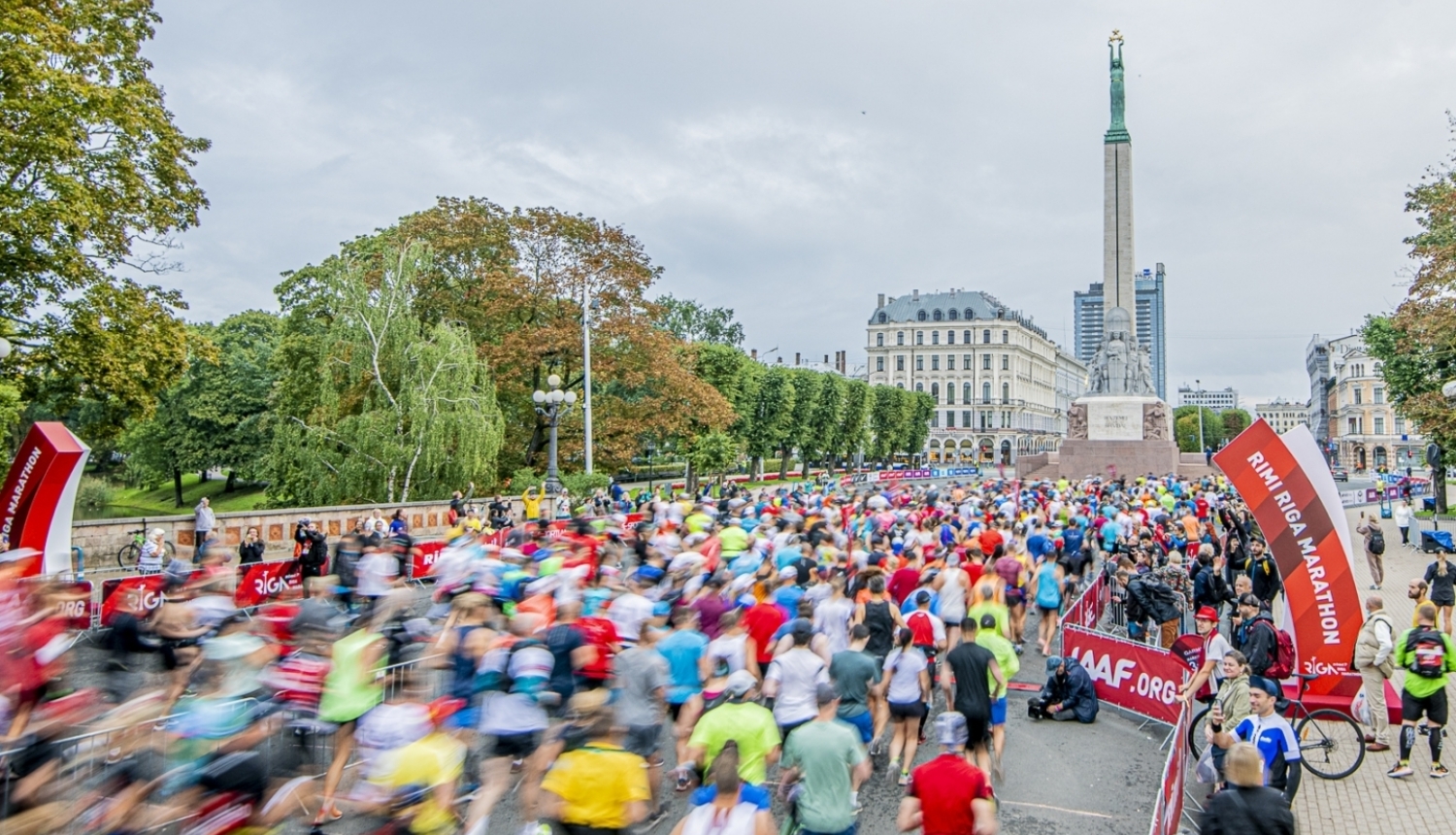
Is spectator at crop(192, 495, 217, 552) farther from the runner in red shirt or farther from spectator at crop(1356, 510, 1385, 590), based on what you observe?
spectator at crop(1356, 510, 1385, 590)

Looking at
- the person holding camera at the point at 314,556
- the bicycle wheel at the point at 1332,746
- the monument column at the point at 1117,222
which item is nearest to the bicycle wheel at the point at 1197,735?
the bicycle wheel at the point at 1332,746

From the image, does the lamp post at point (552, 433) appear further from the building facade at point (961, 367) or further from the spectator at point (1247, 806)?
the building facade at point (961, 367)

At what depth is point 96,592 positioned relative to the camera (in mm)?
15227

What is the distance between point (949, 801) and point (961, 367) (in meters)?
109

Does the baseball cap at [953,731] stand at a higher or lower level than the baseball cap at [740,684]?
higher

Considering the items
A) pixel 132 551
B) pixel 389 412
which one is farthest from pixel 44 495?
pixel 389 412

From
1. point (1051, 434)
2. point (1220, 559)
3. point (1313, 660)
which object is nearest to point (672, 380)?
point (1220, 559)

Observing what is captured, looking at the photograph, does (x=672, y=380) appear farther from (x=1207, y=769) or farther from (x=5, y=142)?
(x=1207, y=769)

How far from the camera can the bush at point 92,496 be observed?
4800 cm

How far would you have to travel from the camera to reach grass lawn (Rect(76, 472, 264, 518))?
53172 mm

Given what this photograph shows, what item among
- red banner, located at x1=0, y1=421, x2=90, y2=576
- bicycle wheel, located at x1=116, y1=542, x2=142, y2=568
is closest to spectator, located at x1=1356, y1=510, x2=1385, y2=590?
red banner, located at x1=0, y1=421, x2=90, y2=576

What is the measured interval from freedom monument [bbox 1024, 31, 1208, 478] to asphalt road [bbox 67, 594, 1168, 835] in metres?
39.7

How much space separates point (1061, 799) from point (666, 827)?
3.41 meters

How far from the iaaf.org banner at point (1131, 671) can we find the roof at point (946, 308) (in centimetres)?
10369
